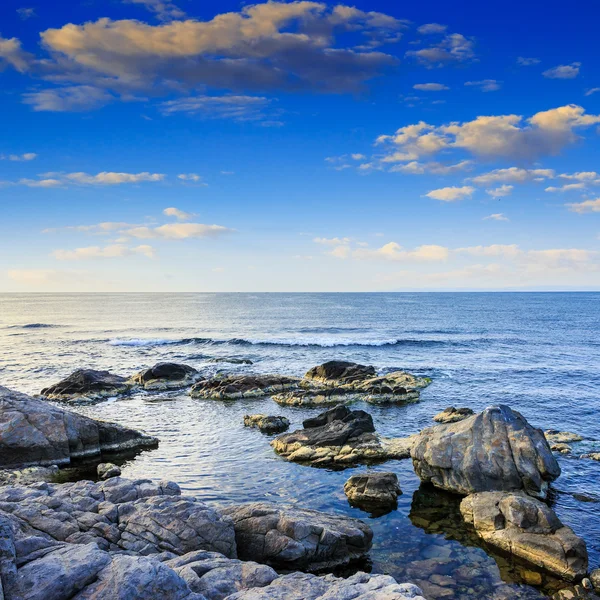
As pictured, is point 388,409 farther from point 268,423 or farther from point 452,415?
point 268,423

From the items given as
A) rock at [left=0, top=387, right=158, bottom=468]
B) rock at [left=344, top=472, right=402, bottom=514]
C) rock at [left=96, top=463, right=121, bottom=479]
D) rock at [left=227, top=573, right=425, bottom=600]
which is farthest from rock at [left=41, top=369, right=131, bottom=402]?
rock at [left=227, top=573, right=425, bottom=600]

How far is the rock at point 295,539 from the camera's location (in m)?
15.2

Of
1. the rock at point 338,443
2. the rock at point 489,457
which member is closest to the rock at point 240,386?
the rock at point 338,443

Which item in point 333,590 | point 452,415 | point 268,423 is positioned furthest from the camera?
point 452,415

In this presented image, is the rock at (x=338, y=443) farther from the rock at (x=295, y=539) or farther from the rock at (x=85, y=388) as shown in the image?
the rock at (x=85, y=388)

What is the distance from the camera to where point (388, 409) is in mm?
35906

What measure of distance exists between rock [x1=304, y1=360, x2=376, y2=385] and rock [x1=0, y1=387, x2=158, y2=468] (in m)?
18.6

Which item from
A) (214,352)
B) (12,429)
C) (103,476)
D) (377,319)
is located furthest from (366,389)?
(377,319)

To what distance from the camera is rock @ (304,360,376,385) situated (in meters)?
43.2

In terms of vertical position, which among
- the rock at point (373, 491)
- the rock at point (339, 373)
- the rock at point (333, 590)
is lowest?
the rock at point (373, 491)

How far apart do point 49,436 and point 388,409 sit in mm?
22043

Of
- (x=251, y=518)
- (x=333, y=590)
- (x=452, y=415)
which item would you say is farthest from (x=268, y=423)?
(x=333, y=590)

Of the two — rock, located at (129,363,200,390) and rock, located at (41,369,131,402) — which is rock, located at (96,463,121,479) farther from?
rock, located at (129,363,200,390)

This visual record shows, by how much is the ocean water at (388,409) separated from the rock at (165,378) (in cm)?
251
